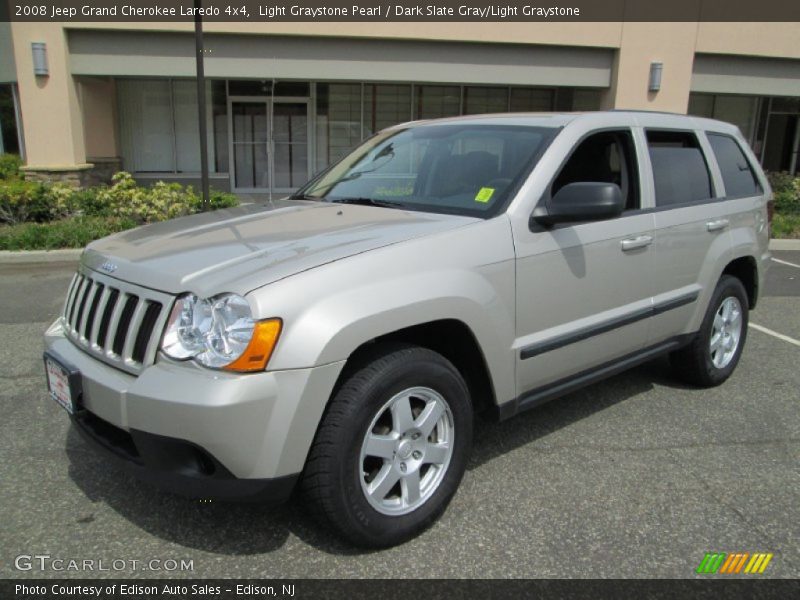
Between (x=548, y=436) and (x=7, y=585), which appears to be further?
(x=548, y=436)

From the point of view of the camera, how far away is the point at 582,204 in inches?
119

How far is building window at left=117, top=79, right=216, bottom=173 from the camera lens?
15.1 metres

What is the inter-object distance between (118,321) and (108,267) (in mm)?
338

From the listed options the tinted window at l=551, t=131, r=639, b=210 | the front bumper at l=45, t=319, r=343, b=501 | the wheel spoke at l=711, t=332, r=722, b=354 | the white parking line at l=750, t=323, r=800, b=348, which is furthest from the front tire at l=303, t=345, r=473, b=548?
the white parking line at l=750, t=323, r=800, b=348

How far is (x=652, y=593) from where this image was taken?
2.48 metres

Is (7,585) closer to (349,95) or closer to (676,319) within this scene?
(676,319)

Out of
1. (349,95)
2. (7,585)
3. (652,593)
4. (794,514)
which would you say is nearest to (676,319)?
(794,514)

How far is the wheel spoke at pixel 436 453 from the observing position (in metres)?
2.81

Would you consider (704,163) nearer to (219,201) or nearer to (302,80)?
(219,201)

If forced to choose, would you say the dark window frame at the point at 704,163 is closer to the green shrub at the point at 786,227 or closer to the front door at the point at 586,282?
the front door at the point at 586,282

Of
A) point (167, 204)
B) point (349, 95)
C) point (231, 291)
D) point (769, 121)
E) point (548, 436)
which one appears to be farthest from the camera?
point (769, 121)

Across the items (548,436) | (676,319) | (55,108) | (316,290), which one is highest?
(55,108)

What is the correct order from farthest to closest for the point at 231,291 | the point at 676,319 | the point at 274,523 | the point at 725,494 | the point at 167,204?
the point at 167,204, the point at 676,319, the point at 725,494, the point at 274,523, the point at 231,291

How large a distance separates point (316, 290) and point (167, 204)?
884cm
